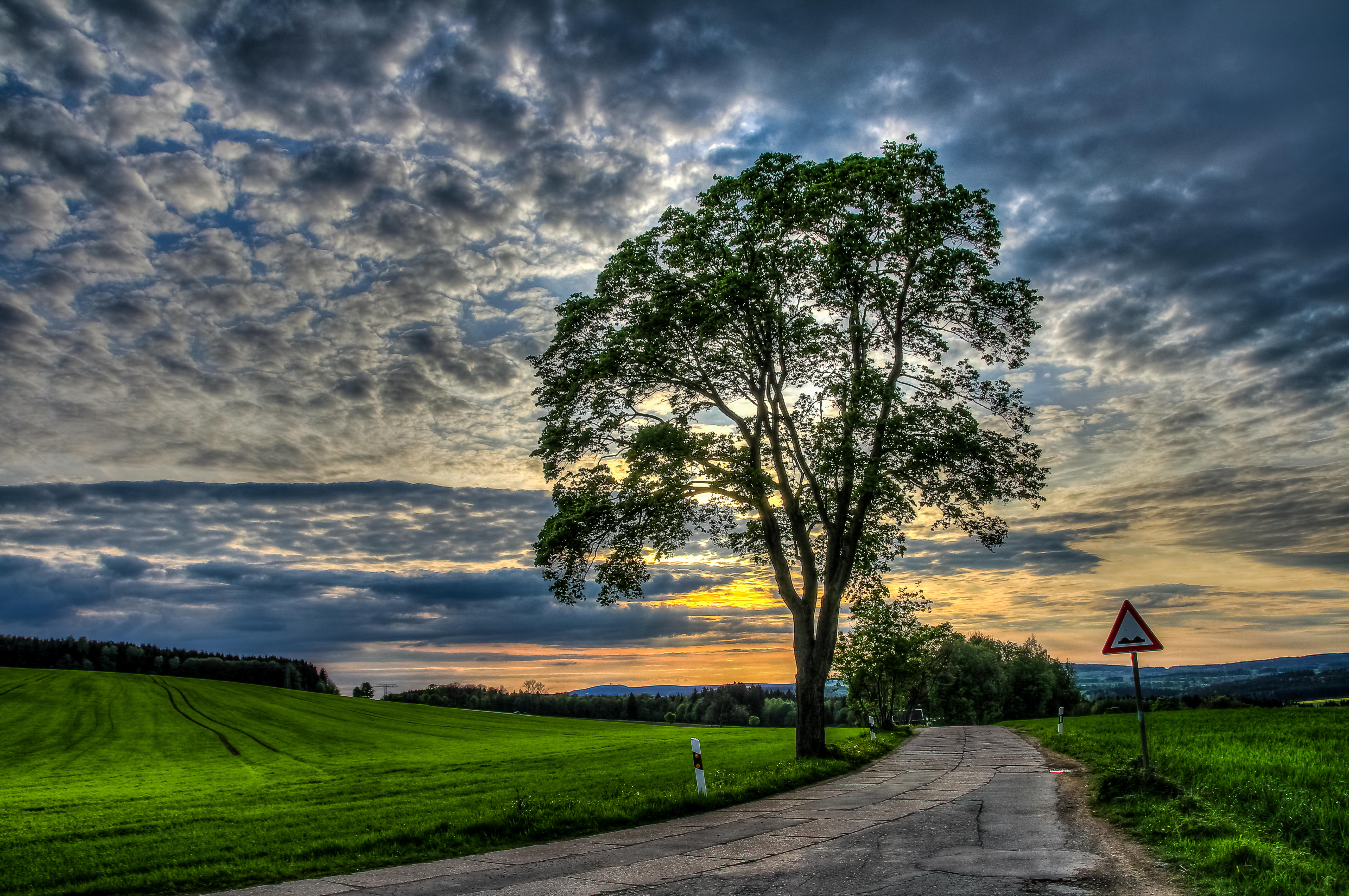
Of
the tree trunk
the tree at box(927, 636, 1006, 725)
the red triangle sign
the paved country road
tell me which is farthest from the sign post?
the tree at box(927, 636, 1006, 725)

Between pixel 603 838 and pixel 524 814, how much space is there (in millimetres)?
1736

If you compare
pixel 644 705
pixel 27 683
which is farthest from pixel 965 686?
pixel 27 683

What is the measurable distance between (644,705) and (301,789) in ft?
330

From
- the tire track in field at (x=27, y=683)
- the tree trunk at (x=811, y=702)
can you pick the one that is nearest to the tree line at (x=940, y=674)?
the tree trunk at (x=811, y=702)

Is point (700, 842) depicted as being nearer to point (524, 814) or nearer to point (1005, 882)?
point (524, 814)

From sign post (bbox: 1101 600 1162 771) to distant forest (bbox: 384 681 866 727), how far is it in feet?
318

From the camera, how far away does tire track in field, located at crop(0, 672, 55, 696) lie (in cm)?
6731

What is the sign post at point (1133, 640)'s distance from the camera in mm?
11414

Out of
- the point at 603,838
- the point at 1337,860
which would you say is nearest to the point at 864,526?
the point at 603,838

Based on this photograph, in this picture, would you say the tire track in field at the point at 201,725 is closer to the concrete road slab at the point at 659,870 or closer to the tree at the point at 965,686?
the concrete road slab at the point at 659,870

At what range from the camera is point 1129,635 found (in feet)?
38.5

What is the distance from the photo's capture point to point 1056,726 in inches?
1196

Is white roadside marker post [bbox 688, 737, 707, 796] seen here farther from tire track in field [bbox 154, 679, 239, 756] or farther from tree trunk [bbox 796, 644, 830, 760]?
tire track in field [bbox 154, 679, 239, 756]

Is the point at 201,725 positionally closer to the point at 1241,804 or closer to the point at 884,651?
the point at 884,651
